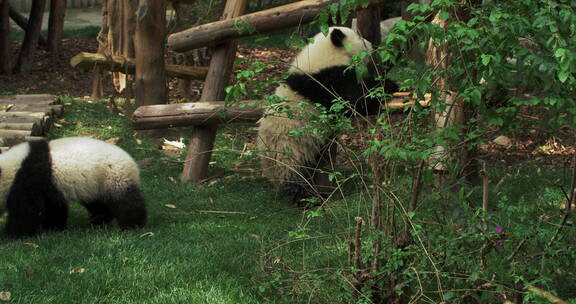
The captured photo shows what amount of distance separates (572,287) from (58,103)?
25.6 ft

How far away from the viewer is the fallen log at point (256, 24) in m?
6.56

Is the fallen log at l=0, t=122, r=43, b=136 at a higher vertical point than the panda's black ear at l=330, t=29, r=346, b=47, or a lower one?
lower

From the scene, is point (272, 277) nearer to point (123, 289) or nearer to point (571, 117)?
point (123, 289)

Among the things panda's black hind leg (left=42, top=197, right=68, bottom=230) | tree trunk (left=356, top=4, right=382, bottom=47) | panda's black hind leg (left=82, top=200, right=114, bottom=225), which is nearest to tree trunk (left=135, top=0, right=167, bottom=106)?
tree trunk (left=356, top=4, right=382, bottom=47)

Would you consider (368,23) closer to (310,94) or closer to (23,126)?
(310,94)

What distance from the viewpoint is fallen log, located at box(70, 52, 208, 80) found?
8.80m

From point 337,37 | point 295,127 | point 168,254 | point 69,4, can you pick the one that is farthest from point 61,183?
point 69,4

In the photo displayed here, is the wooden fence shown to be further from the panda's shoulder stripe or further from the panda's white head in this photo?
the panda's shoulder stripe

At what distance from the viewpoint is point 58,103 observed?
9.72 m

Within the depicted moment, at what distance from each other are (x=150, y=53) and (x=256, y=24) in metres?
1.95

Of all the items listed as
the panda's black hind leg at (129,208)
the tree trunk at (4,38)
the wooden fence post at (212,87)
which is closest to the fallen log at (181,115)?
the wooden fence post at (212,87)

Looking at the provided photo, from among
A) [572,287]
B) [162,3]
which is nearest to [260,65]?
[572,287]

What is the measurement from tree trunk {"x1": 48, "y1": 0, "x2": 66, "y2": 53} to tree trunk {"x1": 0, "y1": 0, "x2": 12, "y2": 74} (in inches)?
56.0

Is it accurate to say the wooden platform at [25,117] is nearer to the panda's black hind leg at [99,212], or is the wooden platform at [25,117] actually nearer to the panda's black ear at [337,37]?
the panda's black hind leg at [99,212]
